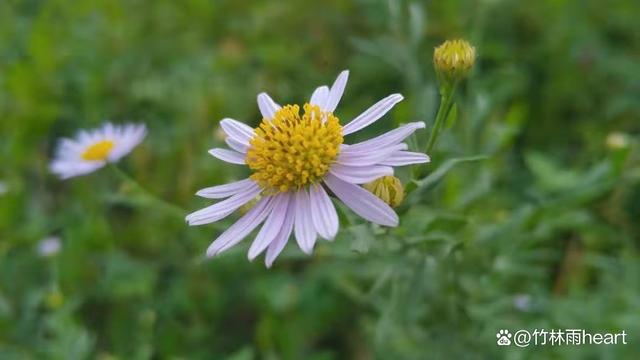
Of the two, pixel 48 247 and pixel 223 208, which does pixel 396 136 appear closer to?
pixel 223 208

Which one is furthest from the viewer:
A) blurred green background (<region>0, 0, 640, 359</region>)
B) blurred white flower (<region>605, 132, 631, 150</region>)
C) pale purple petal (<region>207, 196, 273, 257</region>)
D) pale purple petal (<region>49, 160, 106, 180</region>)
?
blurred white flower (<region>605, 132, 631, 150</region>)

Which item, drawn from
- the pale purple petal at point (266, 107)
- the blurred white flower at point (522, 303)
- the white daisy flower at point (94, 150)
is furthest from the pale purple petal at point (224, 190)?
the blurred white flower at point (522, 303)

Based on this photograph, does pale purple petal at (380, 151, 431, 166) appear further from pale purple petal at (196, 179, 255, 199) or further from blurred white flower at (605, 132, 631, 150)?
blurred white flower at (605, 132, 631, 150)

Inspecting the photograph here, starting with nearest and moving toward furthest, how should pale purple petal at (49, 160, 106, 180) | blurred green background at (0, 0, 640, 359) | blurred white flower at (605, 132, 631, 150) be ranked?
blurred green background at (0, 0, 640, 359) → pale purple petal at (49, 160, 106, 180) → blurred white flower at (605, 132, 631, 150)

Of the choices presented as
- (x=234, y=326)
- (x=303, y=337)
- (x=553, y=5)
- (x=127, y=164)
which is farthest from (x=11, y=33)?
(x=553, y=5)

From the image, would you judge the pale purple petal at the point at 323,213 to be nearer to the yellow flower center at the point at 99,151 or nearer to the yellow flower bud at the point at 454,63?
the yellow flower bud at the point at 454,63

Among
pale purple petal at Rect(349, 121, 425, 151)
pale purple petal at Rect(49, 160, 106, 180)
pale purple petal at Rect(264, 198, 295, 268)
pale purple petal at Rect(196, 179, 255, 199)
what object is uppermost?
pale purple petal at Rect(49, 160, 106, 180)

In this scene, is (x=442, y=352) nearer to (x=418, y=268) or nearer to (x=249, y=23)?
(x=418, y=268)

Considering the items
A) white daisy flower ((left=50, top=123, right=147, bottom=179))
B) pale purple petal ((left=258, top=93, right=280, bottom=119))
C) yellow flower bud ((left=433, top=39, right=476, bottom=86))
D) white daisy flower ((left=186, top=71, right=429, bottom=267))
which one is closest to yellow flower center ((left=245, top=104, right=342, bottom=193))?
white daisy flower ((left=186, top=71, right=429, bottom=267))
